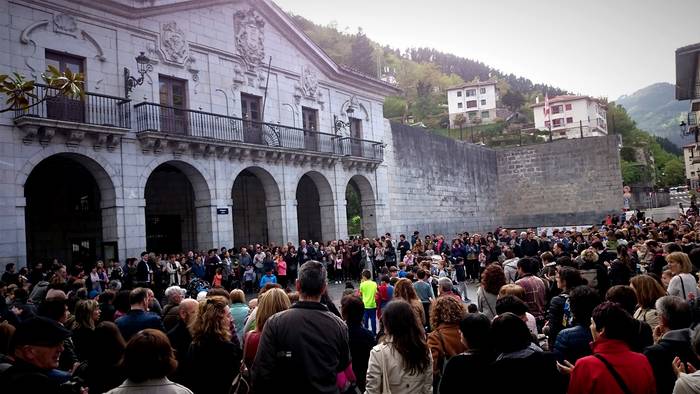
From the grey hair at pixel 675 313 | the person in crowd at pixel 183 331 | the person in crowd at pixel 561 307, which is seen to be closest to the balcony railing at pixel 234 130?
the person in crowd at pixel 183 331

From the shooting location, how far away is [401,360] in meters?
3.88

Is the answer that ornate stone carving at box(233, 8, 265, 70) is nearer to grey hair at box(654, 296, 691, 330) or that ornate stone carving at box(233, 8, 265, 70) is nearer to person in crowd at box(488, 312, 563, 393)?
grey hair at box(654, 296, 691, 330)

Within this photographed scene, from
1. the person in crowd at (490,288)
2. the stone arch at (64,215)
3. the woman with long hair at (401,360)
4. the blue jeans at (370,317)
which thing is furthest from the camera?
the stone arch at (64,215)

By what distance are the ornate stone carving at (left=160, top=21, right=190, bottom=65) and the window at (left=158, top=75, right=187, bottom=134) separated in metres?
0.74

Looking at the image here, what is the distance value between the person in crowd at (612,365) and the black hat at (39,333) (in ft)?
10.9

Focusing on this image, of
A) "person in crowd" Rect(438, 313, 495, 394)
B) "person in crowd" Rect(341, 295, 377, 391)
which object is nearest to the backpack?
"person in crowd" Rect(341, 295, 377, 391)

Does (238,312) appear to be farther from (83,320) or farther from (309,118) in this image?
(309,118)

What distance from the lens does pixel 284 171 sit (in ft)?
70.2

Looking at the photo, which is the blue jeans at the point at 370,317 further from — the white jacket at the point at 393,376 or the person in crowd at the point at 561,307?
the white jacket at the point at 393,376

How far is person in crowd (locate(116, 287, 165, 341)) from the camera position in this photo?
17.4ft

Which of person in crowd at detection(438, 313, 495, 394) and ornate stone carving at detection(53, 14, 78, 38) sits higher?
ornate stone carving at detection(53, 14, 78, 38)

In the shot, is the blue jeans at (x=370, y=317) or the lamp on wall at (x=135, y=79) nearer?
the blue jeans at (x=370, y=317)

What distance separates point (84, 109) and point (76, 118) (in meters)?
0.37

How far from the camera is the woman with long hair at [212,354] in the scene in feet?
13.6
